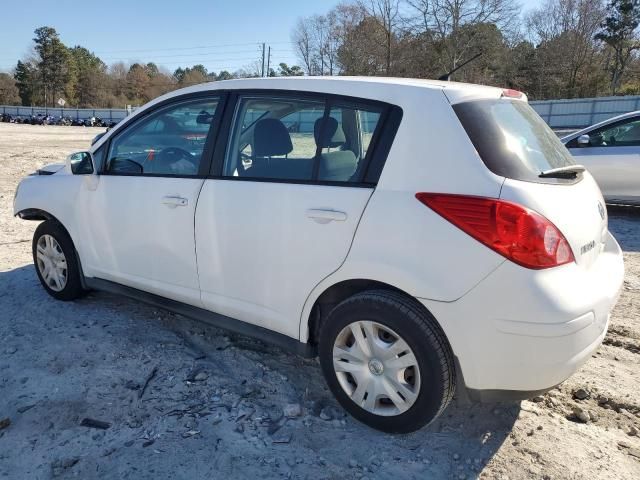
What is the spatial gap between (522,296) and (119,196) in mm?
2804

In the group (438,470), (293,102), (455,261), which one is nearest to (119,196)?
(293,102)

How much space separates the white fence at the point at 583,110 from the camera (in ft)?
117

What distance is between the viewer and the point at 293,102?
122 inches

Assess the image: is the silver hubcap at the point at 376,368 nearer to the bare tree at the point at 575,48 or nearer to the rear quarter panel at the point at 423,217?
the rear quarter panel at the point at 423,217

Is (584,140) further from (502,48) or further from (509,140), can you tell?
(502,48)

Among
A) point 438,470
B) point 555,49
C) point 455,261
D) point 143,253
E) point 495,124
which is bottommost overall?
point 438,470

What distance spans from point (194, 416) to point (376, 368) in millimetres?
1052

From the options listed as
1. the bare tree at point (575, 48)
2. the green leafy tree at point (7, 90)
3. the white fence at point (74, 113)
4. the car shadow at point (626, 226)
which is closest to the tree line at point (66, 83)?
the green leafy tree at point (7, 90)

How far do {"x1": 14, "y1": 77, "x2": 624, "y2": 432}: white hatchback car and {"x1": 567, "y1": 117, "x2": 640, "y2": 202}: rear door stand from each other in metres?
5.39

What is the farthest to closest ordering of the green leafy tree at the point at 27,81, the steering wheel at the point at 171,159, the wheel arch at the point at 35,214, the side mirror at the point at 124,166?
1. the green leafy tree at the point at 27,81
2. the wheel arch at the point at 35,214
3. the side mirror at the point at 124,166
4. the steering wheel at the point at 171,159

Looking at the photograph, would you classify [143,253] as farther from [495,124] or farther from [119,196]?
[495,124]

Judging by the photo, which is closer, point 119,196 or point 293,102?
point 293,102

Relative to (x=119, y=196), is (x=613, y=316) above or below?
below

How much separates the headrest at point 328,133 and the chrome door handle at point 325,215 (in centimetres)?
38
